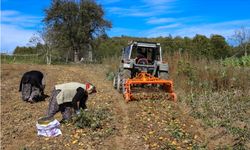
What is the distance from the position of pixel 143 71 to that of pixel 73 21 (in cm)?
3033

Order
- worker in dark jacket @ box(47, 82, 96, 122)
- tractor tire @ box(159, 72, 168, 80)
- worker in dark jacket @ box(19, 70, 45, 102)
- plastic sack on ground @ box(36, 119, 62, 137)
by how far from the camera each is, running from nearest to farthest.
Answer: plastic sack on ground @ box(36, 119, 62, 137) → worker in dark jacket @ box(47, 82, 96, 122) → worker in dark jacket @ box(19, 70, 45, 102) → tractor tire @ box(159, 72, 168, 80)

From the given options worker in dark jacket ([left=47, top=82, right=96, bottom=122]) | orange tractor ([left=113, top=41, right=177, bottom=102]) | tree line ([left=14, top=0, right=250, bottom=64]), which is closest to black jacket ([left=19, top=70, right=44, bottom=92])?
orange tractor ([left=113, top=41, right=177, bottom=102])

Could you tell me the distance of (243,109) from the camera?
1150 centimetres

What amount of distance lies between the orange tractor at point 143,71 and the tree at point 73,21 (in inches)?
1125

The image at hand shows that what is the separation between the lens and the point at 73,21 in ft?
146

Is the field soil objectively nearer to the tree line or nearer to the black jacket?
the black jacket

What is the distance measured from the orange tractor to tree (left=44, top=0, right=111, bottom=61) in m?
28.6

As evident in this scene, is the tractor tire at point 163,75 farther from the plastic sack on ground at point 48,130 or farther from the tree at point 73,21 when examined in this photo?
the tree at point 73,21

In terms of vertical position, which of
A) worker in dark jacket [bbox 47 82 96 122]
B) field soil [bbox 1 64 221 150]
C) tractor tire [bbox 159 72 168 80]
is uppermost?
tractor tire [bbox 159 72 168 80]

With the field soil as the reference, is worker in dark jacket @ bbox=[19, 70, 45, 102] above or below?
above

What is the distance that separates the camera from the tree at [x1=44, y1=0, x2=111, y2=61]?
44312mm

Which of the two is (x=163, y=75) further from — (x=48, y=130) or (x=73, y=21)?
(x=73, y=21)

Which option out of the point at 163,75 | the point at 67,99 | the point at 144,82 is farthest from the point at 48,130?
the point at 163,75

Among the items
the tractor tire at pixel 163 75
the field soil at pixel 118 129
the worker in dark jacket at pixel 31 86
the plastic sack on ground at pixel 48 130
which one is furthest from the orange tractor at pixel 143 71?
the plastic sack on ground at pixel 48 130
